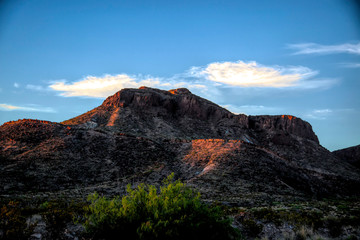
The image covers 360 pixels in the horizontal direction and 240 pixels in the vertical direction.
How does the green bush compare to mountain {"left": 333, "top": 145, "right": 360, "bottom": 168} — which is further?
mountain {"left": 333, "top": 145, "right": 360, "bottom": 168}

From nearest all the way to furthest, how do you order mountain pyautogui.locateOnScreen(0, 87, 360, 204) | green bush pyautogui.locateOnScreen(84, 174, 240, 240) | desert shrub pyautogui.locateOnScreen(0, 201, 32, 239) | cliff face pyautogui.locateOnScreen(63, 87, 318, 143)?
1. green bush pyautogui.locateOnScreen(84, 174, 240, 240)
2. desert shrub pyautogui.locateOnScreen(0, 201, 32, 239)
3. mountain pyautogui.locateOnScreen(0, 87, 360, 204)
4. cliff face pyautogui.locateOnScreen(63, 87, 318, 143)

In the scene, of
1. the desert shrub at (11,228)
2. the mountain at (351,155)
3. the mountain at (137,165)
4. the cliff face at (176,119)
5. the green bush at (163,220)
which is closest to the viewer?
the green bush at (163,220)

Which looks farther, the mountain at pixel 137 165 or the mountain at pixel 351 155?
the mountain at pixel 351 155

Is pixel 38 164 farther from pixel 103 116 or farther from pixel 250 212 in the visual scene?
pixel 103 116

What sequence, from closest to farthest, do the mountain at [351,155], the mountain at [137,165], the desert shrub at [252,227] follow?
the desert shrub at [252,227], the mountain at [137,165], the mountain at [351,155]

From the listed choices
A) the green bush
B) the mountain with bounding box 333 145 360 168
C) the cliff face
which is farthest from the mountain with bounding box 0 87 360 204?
the mountain with bounding box 333 145 360 168

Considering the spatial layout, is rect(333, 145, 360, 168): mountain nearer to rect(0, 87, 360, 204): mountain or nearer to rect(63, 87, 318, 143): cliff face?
rect(63, 87, 318, 143): cliff face

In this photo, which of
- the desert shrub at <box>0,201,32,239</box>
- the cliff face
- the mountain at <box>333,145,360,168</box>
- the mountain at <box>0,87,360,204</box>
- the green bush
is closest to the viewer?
the green bush

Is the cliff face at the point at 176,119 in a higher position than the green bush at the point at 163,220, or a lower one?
higher

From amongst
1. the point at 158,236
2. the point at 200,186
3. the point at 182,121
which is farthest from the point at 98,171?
the point at 182,121

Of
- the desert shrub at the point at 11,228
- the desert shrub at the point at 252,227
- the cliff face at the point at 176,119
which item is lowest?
the desert shrub at the point at 252,227

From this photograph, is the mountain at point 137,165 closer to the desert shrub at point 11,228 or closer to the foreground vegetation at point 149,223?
the foreground vegetation at point 149,223

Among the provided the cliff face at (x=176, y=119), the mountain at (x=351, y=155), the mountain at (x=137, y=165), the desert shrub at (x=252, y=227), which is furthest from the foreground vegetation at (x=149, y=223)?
the mountain at (x=351, y=155)

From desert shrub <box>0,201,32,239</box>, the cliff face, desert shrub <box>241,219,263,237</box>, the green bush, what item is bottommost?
desert shrub <box>241,219,263,237</box>
